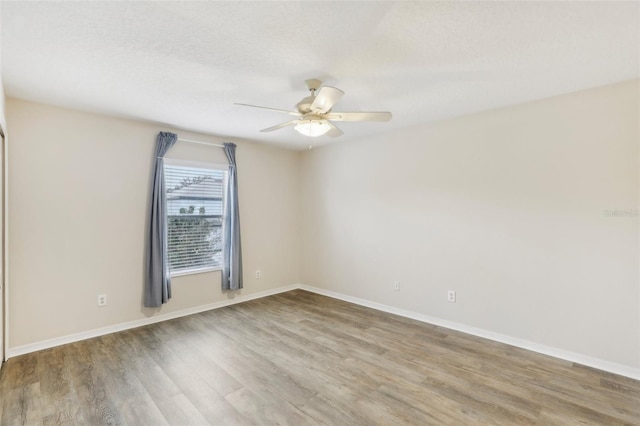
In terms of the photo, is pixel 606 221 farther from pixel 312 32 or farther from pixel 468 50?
pixel 312 32

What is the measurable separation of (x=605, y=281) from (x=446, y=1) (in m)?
2.75

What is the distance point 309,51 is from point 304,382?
2.51 meters

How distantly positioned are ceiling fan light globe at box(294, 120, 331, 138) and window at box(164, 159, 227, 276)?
2152mm

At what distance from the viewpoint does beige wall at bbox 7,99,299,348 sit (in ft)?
9.90

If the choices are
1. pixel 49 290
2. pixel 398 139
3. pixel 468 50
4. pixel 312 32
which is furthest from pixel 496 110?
pixel 49 290

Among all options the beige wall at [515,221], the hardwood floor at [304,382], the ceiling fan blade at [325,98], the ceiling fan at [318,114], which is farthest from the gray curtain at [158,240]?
the beige wall at [515,221]

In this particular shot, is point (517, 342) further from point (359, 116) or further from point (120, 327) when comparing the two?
point (120, 327)

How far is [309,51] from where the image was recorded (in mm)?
2113

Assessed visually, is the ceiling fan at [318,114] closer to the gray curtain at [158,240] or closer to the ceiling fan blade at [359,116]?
the ceiling fan blade at [359,116]

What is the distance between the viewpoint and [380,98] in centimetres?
301

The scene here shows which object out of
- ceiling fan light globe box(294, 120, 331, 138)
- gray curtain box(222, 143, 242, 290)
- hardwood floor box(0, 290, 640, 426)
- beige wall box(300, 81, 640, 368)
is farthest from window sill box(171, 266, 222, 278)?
ceiling fan light globe box(294, 120, 331, 138)

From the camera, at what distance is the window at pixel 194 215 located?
4.09 m

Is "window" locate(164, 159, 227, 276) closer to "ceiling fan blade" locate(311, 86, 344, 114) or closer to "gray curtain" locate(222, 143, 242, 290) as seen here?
"gray curtain" locate(222, 143, 242, 290)

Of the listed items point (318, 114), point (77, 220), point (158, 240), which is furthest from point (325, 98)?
point (77, 220)
